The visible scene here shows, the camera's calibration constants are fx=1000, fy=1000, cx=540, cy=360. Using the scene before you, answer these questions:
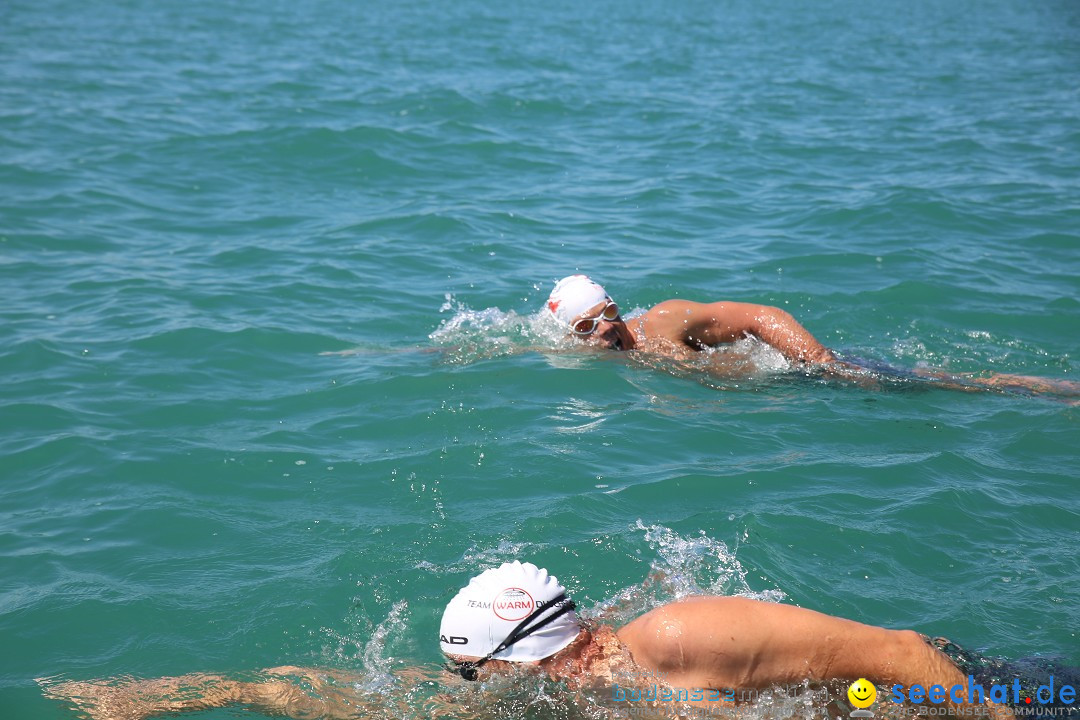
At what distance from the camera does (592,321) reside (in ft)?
28.5

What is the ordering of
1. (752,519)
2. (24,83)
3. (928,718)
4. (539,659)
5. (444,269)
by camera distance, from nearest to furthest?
(928,718), (539,659), (752,519), (444,269), (24,83)

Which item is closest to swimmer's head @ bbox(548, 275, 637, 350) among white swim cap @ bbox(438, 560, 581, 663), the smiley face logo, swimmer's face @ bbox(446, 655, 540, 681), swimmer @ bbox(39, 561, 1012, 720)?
swimmer @ bbox(39, 561, 1012, 720)

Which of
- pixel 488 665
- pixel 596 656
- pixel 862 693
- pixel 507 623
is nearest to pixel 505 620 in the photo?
pixel 507 623

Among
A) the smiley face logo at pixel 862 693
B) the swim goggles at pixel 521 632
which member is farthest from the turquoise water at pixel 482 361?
the smiley face logo at pixel 862 693

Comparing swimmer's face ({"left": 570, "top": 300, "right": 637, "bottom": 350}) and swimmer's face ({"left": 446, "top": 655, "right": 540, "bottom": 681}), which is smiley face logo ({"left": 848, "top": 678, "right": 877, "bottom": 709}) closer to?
swimmer's face ({"left": 446, "top": 655, "right": 540, "bottom": 681})

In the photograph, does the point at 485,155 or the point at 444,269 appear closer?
the point at 444,269

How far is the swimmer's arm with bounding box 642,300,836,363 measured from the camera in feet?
27.0

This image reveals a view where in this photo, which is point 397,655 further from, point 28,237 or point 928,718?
point 28,237

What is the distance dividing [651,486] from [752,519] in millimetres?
744

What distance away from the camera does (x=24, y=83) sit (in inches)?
707

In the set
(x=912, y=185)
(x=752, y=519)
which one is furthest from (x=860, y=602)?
(x=912, y=185)

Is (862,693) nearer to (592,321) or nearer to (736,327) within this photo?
(736,327)

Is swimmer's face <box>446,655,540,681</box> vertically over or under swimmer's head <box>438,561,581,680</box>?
under

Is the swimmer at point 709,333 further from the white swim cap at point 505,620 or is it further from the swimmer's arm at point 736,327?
the white swim cap at point 505,620
